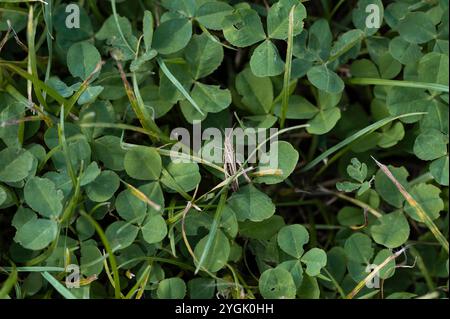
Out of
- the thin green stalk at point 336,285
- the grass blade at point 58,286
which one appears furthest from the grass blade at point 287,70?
the grass blade at point 58,286

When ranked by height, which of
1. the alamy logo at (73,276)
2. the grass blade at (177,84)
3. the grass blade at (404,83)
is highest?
the grass blade at (177,84)

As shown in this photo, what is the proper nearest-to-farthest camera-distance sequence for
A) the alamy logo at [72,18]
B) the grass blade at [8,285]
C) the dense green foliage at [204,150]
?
1. the grass blade at [8,285]
2. the dense green foliage at [204,150]
3. the alamy logo at [72,18]

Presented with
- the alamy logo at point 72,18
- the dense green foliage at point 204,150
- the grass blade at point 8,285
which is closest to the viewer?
the grass blade at point 8,285

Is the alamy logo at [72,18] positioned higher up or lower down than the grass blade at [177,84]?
higher up

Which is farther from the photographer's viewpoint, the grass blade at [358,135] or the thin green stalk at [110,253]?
the grass blade at [358,135]

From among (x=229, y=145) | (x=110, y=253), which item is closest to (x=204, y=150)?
(x=229, y=145)

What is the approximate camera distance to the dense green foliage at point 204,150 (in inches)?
53.2

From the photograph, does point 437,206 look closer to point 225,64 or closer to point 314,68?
point 314,68

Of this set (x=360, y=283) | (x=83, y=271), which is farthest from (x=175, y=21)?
(x=360, y=283)

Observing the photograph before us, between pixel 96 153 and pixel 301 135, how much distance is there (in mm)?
509

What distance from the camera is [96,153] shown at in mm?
1380

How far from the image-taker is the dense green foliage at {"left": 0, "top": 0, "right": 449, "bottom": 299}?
1.35m

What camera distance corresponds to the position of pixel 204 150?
54.4 inches

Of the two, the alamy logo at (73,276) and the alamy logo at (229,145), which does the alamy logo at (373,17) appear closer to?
the alamy logo at (229,145)
